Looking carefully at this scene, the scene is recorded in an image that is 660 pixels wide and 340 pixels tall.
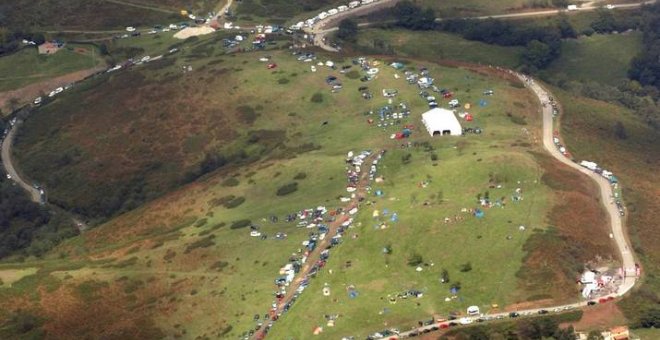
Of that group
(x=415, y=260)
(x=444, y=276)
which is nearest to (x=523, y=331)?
(x=444, y=276)

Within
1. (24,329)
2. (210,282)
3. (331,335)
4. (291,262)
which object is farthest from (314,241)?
(24,329)

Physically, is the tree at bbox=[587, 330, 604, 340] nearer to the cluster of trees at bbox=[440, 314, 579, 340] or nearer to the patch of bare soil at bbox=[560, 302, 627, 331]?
the cluster of trees at bbox=[440, 314, 579, 340]

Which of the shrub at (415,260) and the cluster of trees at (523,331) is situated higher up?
the shrub at (415,260)

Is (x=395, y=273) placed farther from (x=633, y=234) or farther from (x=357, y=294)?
(x=633, y=234)

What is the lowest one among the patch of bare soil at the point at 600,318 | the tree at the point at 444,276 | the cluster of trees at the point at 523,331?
the patch of bare soil at the point at 600,318

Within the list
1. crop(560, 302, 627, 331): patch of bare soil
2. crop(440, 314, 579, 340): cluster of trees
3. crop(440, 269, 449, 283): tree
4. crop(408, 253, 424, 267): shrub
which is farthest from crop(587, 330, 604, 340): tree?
crop(408, 253, 424, 267): shrub

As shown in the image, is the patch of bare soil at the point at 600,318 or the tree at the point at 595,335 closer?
the tree at the point at 595,335

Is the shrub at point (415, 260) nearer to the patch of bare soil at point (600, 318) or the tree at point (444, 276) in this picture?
the tree at point (444, 276)

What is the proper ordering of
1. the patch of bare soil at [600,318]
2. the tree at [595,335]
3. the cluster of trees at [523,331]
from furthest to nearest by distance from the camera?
the patch of bare soil at [600,318] → the cluster of trees at [523,331] → the tree at [595,335]

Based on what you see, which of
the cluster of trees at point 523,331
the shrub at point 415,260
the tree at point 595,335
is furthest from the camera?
the shrub at point 415,260

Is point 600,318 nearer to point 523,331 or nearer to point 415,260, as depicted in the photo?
point 523,331

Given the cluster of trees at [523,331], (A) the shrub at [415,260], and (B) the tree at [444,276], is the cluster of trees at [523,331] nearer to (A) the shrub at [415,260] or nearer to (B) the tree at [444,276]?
(B) the tree at [444,276]

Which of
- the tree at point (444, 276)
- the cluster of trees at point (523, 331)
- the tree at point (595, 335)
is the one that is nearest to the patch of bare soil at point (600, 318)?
the cluster of trees at point (523, 331)
